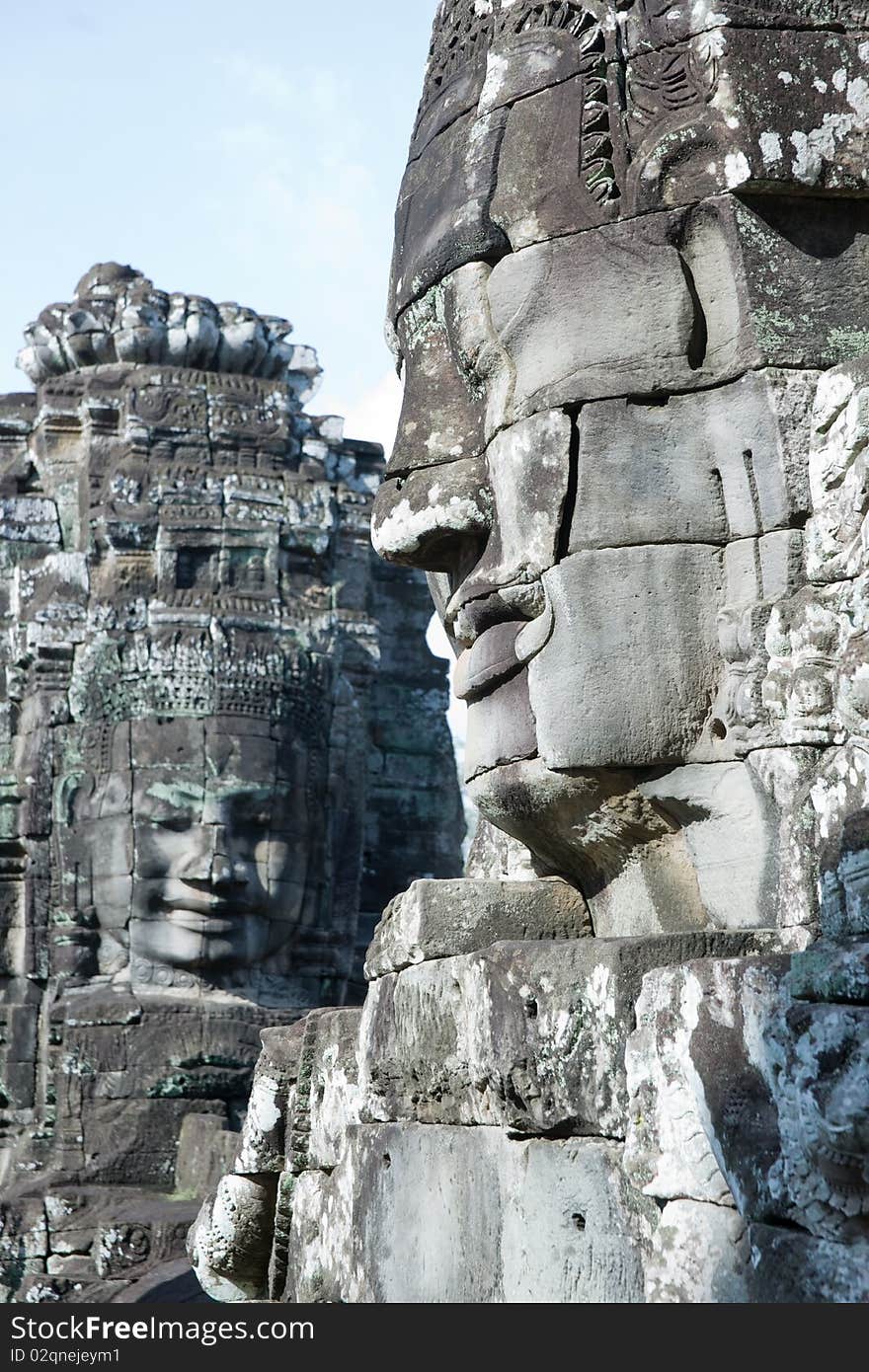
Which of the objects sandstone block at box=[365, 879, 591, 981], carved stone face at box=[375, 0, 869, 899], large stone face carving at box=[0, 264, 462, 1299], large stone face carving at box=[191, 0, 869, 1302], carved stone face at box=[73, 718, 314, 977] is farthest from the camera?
carved stone face at box=[73, 718, 314, 977]

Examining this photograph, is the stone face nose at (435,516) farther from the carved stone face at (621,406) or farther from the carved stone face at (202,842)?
the carved stone face at (202,842)

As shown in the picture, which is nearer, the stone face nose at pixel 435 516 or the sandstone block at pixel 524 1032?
the sandstone block at pixel 524 1032

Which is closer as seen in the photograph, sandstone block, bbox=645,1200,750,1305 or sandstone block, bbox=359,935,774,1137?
sandstone block, bbox=645,1200,750,1305

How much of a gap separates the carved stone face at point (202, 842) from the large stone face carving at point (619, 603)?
10.1m

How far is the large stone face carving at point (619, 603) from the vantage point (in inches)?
130

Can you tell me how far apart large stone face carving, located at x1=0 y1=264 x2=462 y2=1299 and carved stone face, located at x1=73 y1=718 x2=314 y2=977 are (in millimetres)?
24

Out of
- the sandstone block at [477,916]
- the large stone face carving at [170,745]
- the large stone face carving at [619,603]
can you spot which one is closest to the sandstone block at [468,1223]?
the large stone face carving at [619,603]

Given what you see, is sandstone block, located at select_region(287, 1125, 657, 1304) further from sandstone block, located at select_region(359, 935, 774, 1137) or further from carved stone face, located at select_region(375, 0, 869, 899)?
carved stone face, located at select_region(375, 0, 869, 899)

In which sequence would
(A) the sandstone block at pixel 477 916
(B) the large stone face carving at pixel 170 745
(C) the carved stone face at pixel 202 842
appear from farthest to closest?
1. (C) the carved stone face at pixel 202 842
2. (B) the large stone face carving at pixel 170 745
3. (A) the sandstone block at pixel 477 916

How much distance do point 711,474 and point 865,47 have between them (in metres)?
0.93

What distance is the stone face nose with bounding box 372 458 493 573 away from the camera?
4.14 meters

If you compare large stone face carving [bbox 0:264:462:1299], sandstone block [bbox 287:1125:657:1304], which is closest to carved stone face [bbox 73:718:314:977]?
large stone face carving [bbox 0:264:462:1299]

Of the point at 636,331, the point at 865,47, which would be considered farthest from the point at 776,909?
the point at 865,47

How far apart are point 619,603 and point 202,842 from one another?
1107cm
